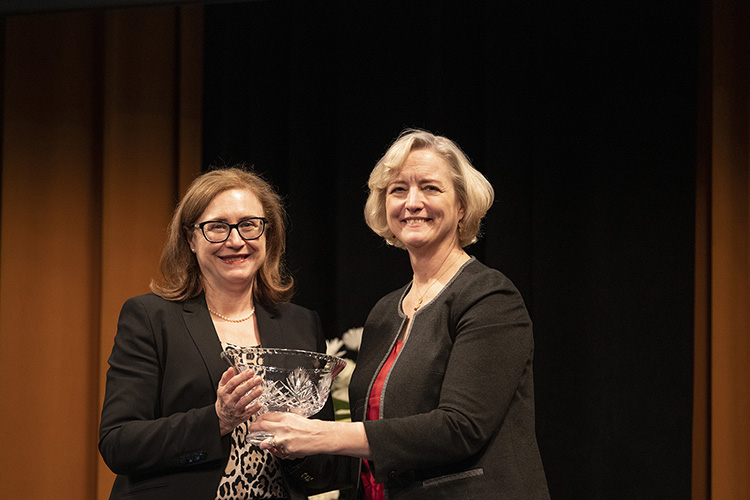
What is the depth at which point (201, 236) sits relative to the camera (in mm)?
2166

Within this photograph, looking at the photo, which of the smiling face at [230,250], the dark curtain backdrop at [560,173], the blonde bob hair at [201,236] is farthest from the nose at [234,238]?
the dark curtain backdrop at [560,173]

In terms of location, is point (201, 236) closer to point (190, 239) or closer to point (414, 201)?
point (190, 239)

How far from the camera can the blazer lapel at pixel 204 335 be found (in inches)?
79.0

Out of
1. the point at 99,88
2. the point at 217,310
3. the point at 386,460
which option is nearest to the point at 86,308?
the point at 99,88

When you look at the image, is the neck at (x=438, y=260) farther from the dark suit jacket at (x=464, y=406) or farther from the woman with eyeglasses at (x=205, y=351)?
the woman with eyeglasses at (x=205, y=351)

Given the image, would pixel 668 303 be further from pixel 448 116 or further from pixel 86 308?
pixel 86 308

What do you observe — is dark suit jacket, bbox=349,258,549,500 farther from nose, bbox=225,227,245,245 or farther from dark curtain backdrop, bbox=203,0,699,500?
dark curtain backdrop, bbox=203,0,699,500

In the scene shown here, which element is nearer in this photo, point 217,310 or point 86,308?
point 217,310

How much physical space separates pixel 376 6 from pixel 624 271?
62.3 inches

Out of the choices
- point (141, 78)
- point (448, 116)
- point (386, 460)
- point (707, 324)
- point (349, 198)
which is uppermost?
point (141, 78)

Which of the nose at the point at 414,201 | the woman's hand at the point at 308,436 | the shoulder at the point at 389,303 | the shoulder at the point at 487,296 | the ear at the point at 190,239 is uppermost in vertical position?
the nose at the point at 414,201

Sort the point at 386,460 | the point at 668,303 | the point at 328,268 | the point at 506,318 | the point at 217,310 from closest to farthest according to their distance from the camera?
the point at 386,460, the point at 506,318, the point at 217,310, the point at 668,303, the point at 328,268

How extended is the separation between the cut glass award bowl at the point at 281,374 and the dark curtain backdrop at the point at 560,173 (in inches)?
59.1

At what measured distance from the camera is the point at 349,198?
3.38 metres
